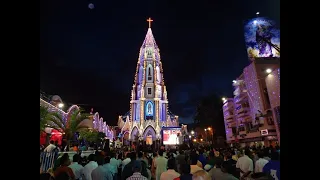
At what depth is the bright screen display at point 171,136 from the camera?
46.6 metres

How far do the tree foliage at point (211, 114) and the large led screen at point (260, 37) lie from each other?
2047 cm

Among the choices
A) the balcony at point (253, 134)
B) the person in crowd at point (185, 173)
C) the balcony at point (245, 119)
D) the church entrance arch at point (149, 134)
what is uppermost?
the balcony at point (245, 119)

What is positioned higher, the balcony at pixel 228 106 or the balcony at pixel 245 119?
the balcony at pixel 228 106

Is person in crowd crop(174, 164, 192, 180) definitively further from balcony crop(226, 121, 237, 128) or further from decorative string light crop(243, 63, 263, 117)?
balcony crop(226, 121, 237, 128)

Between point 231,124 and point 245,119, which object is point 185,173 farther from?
point 231,124

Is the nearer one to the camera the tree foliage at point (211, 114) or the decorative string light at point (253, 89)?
the decorative string light at point (253, 89)

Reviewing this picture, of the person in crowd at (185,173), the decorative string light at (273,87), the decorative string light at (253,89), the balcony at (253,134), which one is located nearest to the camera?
the person in crowd at (185,173)

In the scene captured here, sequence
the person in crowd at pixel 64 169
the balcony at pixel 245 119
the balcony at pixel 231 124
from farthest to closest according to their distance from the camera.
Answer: the balcony at pixel 231 124 → the balcony at pixel 245 119 → the person in crowd at pixel 64 169

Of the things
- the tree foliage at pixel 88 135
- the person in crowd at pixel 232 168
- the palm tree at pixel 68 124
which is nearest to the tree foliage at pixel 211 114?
the tree foliage at pixel 88 135

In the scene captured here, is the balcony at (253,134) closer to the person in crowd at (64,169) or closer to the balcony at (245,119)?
the balcony at (245,119)

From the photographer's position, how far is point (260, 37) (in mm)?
44812

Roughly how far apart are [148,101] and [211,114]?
2309 centimetres

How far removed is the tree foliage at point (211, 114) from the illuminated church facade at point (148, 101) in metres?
16.0
